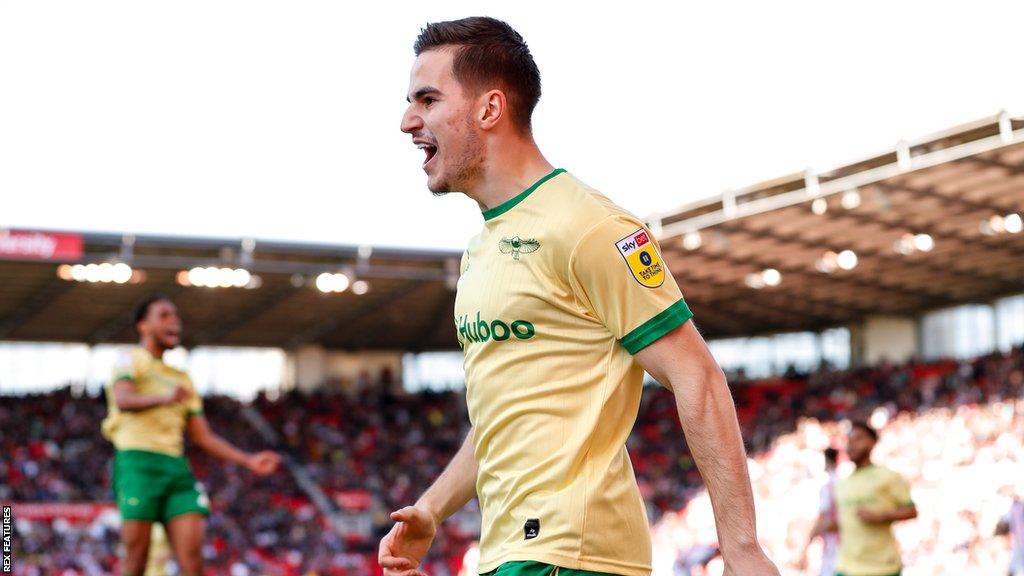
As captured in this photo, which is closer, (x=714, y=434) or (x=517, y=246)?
(x=714, y=434)

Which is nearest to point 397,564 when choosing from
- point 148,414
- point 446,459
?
point 148,414

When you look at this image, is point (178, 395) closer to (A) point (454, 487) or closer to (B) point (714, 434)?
(A) point (454, 487)

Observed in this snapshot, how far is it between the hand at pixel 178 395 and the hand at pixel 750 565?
5.99 metres

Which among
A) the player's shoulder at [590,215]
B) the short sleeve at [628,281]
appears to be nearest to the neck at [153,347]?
the player's shoulder at [590,215]

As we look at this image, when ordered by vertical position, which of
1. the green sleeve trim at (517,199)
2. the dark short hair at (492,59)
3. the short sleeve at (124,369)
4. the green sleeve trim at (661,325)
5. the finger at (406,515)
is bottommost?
the finger at (406,515)

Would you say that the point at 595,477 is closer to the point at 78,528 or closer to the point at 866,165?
the point at 866,165

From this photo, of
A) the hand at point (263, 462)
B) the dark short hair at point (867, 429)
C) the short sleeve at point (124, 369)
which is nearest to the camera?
the hand at point (263, 462)

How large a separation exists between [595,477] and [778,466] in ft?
92.0

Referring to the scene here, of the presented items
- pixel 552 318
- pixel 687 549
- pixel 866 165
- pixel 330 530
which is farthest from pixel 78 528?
pixel 552 318

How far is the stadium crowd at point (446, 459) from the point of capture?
2252cm

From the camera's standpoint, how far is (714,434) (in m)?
2.62

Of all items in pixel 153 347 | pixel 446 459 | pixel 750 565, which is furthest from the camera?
pixel 446 459

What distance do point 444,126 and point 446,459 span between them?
35.2 metres

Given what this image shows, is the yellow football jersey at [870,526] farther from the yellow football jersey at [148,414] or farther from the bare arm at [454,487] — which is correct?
the bare arm at [454,487]
